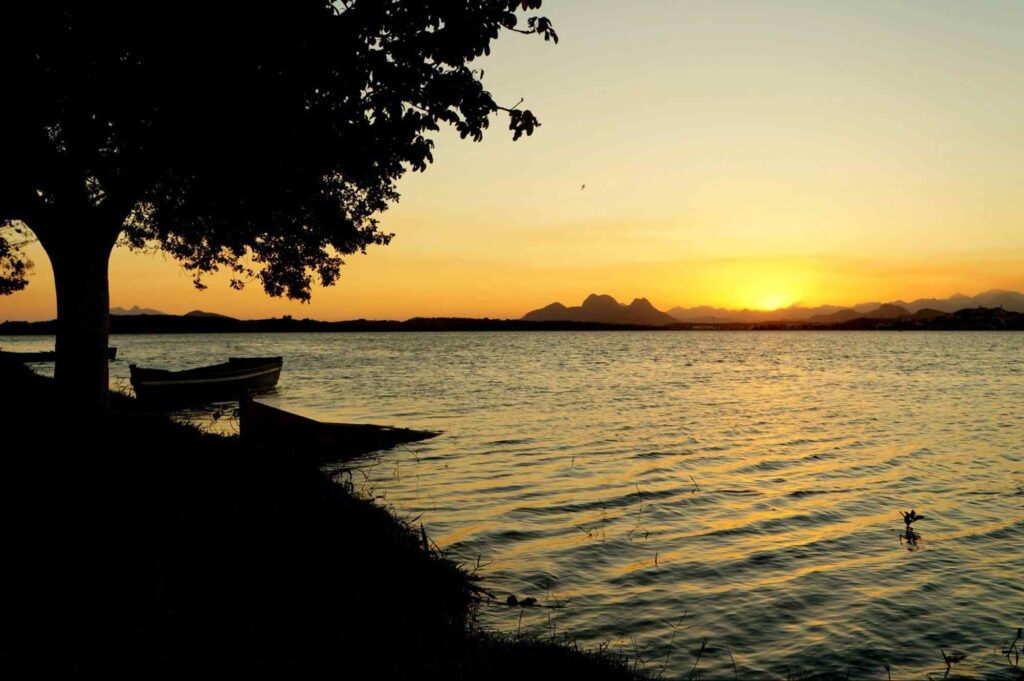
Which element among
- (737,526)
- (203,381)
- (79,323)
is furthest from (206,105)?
(203,381)

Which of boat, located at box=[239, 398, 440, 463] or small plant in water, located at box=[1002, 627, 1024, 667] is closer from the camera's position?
small plant in water, located at box=[1002, 627, 1024, 667]

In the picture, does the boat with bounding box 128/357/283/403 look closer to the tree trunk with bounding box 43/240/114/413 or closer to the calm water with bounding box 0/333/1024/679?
the calm water with bounding box 0/333/1024/679

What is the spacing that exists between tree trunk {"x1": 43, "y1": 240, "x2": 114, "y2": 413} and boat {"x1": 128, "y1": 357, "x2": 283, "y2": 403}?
1003cm

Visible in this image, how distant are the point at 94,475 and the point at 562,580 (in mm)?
A: 7828

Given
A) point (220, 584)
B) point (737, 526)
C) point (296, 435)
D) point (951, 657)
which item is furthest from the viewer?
point (296, 435)

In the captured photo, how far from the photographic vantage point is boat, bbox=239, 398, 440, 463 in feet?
57.3

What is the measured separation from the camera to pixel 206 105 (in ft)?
40.0

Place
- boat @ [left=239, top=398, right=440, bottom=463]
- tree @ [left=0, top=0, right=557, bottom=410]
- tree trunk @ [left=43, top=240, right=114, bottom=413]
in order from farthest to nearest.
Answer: boat @ [left=239, top=398, right=440, bottom=463], tree trunk @ [left=43, top=240, right=114, bottom=413], tree @ [left=0, top=0, right=557, bottom=410]

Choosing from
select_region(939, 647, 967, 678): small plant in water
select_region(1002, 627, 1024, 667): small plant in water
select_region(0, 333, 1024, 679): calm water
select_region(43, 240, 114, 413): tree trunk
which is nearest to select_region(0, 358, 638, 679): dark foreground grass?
select_region(0, 333, 1024, 679): calm water

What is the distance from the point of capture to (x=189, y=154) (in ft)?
47.3

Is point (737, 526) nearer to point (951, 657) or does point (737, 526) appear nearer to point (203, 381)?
point (951, 657)

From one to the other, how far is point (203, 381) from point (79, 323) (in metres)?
18.3

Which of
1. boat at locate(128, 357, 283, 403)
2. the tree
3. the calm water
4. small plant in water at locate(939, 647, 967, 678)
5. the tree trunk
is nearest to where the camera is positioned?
small plant in water at locate(939, 647, 967, 678)

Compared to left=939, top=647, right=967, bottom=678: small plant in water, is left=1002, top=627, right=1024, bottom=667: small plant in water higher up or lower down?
higher up
